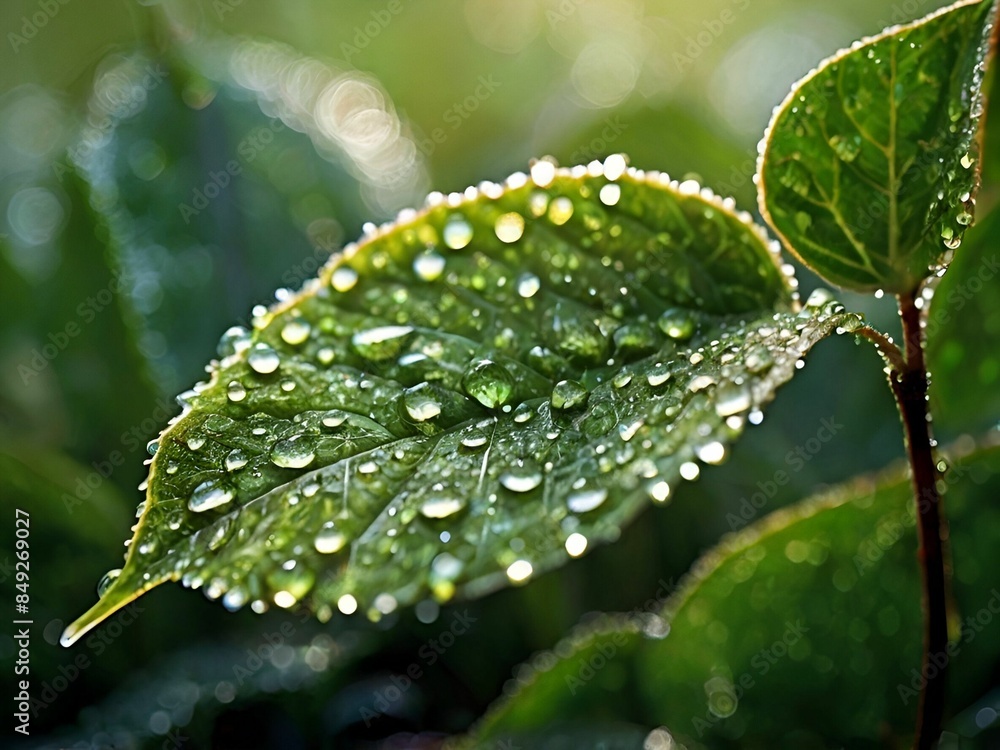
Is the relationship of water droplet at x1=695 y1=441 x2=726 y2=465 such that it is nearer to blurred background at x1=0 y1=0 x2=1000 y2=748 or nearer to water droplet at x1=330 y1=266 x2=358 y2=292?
water droplet at x1=330 y1=266 x2=358 y2=292

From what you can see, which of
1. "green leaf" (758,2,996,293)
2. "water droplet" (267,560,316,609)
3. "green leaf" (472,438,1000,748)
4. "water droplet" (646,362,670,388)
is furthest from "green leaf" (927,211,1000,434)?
"water droplet" (267,560,316,609)

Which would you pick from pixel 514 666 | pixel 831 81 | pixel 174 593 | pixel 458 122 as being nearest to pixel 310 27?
pixel 458 122

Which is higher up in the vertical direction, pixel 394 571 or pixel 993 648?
pixel 394 571

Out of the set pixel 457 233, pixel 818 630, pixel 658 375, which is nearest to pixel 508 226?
pixel 457 233

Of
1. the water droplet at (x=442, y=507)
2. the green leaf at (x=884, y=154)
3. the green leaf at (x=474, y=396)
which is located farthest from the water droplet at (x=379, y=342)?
the green leaf at (x=884, y=154)

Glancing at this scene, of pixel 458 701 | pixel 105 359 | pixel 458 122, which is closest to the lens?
pixel 458 701

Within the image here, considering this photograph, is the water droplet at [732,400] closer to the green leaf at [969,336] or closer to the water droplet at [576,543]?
the water droplet at [576,543]

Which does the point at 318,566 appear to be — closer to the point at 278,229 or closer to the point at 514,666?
the point at 514,666
